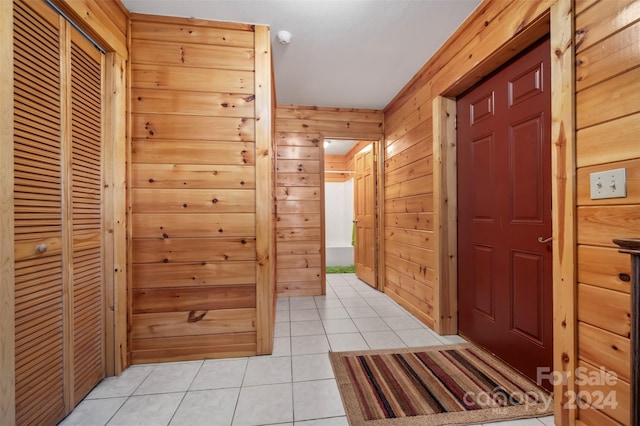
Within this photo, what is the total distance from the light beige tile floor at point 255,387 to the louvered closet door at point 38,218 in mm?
303

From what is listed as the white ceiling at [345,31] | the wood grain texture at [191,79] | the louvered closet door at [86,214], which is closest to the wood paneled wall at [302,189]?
the white ceiling at [345,31]

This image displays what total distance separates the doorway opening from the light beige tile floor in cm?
142

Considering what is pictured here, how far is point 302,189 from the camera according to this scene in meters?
3.46

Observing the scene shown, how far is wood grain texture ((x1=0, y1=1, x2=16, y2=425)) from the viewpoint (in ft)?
3.20

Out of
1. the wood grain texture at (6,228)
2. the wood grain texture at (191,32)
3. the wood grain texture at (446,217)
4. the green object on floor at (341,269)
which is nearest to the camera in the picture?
the wood grain texture at (6,228)

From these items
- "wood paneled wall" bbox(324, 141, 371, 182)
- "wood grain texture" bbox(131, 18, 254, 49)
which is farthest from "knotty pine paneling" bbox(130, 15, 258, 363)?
"wood paneled wall" bbox(324, 141, 371, 182)

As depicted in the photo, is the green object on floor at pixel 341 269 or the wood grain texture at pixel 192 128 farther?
the green object on floor at pixel 341 269

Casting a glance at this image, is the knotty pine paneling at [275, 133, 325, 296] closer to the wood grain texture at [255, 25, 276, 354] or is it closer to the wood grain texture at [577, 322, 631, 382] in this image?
the wood grain texture at [255, 25, 276, 354]

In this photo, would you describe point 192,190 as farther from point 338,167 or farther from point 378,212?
point 338,167

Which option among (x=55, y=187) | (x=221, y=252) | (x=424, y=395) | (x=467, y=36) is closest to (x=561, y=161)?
(x=467, y=36)

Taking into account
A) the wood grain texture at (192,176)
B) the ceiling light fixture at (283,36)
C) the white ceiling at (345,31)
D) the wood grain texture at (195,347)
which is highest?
the white ceiling at (345,31)

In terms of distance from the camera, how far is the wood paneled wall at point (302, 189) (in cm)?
341

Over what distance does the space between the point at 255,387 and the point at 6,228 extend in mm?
1392

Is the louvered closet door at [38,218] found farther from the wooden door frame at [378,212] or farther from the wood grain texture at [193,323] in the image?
the wooden door frame at [378,212]
